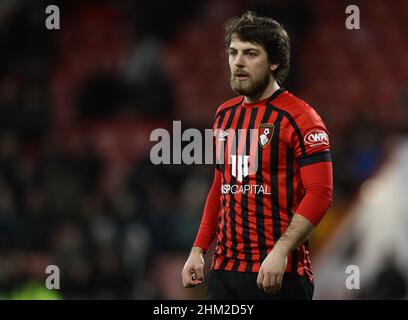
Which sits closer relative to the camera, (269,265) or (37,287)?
(269,265)

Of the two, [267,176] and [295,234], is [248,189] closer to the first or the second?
[267,176]

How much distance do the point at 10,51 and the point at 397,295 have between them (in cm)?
633

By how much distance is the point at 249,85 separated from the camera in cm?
399

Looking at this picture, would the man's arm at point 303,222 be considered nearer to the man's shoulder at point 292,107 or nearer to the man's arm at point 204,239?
the man's shoulder at point 292,107

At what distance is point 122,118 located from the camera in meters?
11.3

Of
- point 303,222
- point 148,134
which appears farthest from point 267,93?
point 148,134

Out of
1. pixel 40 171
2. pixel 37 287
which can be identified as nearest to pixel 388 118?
pixel 40 171

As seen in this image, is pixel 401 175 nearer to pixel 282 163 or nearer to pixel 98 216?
pixel 98 216

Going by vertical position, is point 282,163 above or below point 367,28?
below

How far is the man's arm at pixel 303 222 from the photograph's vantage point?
11.8 feet

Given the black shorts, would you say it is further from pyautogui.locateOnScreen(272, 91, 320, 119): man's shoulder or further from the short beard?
the short beard

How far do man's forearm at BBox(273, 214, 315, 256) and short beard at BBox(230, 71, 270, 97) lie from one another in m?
0.62

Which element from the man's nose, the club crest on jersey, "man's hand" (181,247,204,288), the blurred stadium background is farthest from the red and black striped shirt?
the blurred stadium background

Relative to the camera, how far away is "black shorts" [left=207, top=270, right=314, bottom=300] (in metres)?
3.92
